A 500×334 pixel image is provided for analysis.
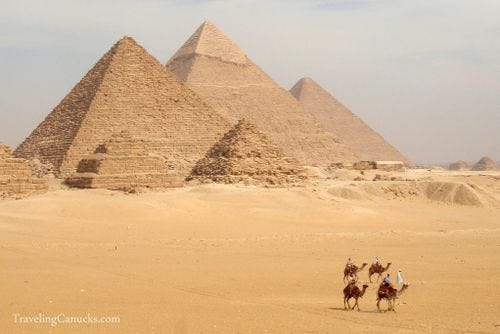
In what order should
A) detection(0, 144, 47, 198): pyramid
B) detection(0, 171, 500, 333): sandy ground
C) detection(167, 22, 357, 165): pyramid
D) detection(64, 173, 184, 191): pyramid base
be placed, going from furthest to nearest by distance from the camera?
detection(167, 22, 357, 165): pyramid → detection(64, 173, 184, 191): pyramid base → detection(0, 144, 47, 198): pyramid → detection(0, 171, 500, 333): sandy ground

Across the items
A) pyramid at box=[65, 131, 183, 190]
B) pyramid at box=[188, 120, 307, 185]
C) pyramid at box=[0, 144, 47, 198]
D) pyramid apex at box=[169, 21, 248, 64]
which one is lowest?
pyramid at box=[0, 144, 47, 198]

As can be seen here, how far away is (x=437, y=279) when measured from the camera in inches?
459

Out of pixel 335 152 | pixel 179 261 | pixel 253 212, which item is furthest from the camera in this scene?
pixel 335 152

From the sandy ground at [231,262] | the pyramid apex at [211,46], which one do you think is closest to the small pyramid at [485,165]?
the pyramid apex at [211,46]

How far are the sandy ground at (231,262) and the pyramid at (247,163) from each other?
3320mm

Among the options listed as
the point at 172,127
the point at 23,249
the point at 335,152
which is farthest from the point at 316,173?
the point at 23,249

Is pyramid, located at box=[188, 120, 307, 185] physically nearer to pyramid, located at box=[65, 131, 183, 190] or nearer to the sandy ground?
the sandy ground

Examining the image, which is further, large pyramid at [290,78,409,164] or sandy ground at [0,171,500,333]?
large pyramid at [290,78,409,164]

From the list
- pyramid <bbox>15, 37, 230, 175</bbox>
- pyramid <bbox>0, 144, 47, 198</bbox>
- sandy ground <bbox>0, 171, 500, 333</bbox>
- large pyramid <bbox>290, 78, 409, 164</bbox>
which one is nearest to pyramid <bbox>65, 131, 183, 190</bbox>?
sandy ground <bbox>0, 171, 500, 333</bbox>

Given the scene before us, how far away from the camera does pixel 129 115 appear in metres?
38.4

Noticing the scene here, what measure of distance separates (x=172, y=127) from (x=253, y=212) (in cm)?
1693

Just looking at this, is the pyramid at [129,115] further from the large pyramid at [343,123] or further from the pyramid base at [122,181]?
the large pyramid at [343,123]

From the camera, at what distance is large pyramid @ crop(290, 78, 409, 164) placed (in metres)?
70.7

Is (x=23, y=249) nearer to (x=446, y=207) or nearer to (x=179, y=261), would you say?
(x=179, y=261)
